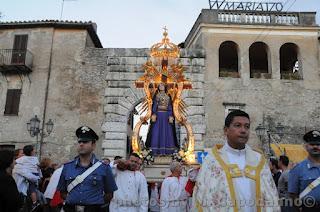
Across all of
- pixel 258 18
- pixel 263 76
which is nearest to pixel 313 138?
pixel 263 76

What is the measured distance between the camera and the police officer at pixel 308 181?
445 centimetres

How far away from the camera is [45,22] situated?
20.2 m

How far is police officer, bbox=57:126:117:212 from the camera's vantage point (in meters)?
4.32

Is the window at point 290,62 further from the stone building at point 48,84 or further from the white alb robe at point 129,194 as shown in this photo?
the white alb robe at point 129,194

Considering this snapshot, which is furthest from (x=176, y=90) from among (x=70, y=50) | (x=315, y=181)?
(x=70, y=50)

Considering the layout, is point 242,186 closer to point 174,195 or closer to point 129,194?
point 129,194

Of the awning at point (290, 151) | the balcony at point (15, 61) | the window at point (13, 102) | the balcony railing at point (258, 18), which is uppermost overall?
the balcony railing at point (258, 18)

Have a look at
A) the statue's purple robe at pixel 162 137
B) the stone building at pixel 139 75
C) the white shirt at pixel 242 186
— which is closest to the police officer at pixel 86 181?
the white shirt at pixel 242 186

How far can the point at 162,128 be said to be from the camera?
29.5 ft

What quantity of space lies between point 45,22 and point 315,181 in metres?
18.5

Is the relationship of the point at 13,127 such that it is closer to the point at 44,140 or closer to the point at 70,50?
the point at 44,140

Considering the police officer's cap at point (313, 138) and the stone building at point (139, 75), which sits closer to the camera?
the police officer's cap at point (313, 138)

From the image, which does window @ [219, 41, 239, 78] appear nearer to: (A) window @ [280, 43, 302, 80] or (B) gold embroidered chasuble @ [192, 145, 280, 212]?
(A) window @ [280, 43, 302, 80]

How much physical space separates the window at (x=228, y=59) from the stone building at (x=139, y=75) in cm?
12
